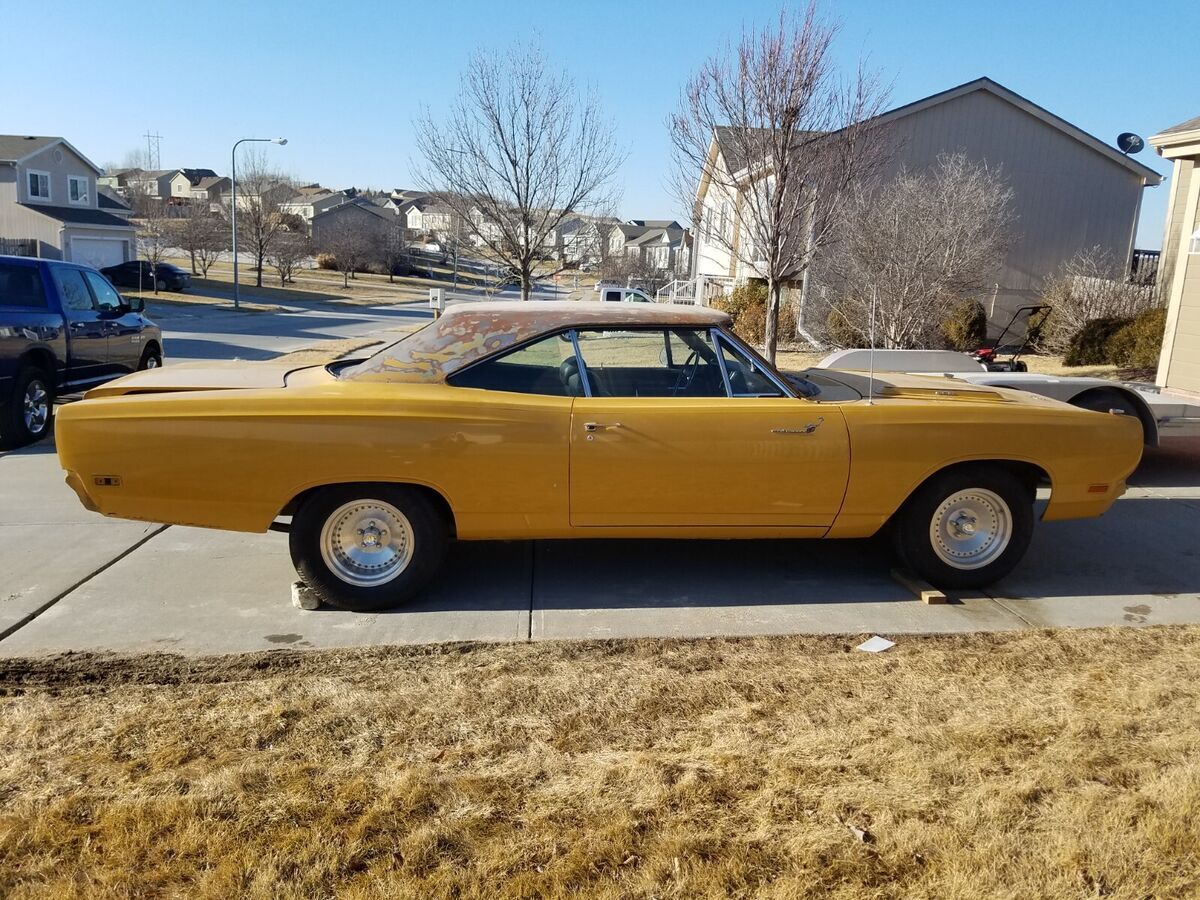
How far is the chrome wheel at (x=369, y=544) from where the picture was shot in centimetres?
495

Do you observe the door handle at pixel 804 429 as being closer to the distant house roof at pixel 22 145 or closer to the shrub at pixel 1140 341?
the shrub at pixel 1140 341

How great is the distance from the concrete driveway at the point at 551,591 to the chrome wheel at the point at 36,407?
2701mm

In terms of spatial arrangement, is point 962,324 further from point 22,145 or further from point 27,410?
point 22,145

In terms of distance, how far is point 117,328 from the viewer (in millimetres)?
10875

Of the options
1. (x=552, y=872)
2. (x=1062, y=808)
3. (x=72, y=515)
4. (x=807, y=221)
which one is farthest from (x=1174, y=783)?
(x=807, y=221)

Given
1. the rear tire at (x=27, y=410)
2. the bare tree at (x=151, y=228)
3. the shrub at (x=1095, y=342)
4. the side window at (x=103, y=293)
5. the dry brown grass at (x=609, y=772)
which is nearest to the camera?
the dry brown grass at (x=609, y=772)

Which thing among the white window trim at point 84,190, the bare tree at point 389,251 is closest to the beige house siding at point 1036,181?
the white window trim at point 84,190

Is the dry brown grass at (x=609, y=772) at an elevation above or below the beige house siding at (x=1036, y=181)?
below

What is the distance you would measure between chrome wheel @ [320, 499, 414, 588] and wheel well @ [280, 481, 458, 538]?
0.41 feet

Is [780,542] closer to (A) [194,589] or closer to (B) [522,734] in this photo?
(B) [522,734]

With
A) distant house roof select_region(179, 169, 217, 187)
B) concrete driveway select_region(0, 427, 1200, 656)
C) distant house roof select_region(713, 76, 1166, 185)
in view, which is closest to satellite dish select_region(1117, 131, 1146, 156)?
distant house roof select_region(713, 76, 1166, 185)

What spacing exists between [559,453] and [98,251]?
4873cm

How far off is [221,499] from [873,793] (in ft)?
10.7

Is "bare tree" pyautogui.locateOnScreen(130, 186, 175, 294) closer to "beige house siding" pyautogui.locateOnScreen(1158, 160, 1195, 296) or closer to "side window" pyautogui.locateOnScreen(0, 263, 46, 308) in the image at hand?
"side window" pyautogui.locateOnScreen(0, 263, 46, 308)
